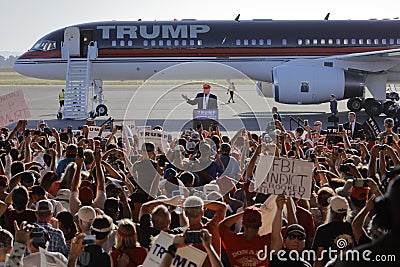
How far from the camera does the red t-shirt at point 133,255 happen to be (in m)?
5.05

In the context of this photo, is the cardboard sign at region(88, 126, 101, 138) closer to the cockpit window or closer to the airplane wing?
the airplane wing

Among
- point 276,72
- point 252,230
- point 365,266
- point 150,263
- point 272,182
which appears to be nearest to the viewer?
point 365,266

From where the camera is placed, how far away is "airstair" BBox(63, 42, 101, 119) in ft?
88.7

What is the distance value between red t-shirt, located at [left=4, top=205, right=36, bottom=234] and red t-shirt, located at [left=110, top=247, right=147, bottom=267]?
145 centimetres

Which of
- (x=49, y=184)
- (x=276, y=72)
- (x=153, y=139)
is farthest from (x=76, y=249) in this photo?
(x=276, y=72)

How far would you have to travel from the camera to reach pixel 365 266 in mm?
2713

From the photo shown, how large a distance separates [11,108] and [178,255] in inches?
315

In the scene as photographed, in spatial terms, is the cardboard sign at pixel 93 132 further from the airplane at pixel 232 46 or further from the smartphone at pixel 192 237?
A: the airplane at pixel 232 46

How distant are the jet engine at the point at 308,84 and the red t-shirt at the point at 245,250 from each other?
65.9 feet

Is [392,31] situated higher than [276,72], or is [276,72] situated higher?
[392,31]

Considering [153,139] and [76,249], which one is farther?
[153,139]

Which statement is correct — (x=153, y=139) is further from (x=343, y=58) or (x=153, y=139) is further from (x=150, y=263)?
(x=343, y=58)

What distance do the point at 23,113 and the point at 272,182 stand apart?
668 centimetres

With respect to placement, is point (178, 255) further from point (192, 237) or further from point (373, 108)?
point (373, 108)
